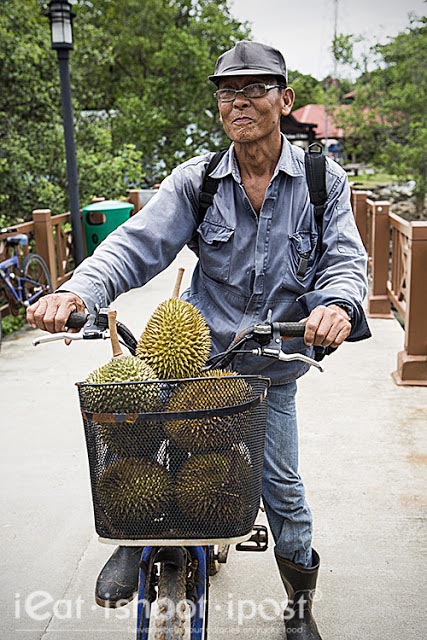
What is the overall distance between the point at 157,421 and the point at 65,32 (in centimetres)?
801

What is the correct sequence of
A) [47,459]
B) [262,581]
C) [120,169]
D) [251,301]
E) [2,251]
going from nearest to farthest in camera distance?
[251,301]
[262,581]
[47,459]
[2,251]
[120,169]

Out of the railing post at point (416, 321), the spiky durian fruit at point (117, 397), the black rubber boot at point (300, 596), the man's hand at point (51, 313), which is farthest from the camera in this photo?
the railing post at point (416, 321)

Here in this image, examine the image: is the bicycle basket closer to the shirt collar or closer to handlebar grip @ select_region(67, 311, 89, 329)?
handlebar grip @ select_region(67, 311, 89, 329)

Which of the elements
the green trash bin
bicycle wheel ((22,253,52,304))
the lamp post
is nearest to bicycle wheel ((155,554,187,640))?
bicycle wheel ((22,253,52,304))

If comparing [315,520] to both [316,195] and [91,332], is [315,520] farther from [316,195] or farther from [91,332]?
[91,332]

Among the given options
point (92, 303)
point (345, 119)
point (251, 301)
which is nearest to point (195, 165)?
point (251, 301)

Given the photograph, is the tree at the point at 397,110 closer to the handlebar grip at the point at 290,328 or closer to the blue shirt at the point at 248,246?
the blue shirt at the point at 248,246

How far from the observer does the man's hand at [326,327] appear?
1949 mm

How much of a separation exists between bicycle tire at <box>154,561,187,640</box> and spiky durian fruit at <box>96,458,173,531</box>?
12.7 inches

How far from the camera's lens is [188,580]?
2150 millimetres

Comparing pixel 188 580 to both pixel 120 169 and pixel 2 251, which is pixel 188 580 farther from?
pixel 120 169

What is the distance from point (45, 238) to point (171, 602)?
672 cm

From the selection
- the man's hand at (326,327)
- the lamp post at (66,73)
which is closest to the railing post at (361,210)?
the lamp post at (66,73)

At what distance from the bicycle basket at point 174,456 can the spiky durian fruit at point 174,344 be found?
0.18 m
